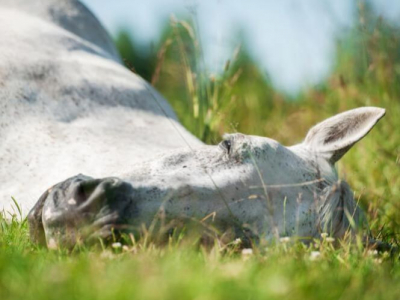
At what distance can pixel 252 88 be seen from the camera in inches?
515

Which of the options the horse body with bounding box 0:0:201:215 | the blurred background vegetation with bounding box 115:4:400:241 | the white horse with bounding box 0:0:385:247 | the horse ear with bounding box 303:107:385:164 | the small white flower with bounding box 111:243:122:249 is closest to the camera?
the small white flower with bounding box 111:243:122:249

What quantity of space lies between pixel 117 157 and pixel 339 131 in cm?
113

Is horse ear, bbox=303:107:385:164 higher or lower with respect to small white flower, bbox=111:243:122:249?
higher

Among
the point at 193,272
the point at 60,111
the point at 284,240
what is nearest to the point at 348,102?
the point at 60,111

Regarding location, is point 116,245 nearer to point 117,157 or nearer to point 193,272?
point 193,272

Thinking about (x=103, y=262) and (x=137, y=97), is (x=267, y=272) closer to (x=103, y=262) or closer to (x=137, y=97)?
(x=103, y=262)

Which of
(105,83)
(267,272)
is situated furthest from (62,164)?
(267,272)

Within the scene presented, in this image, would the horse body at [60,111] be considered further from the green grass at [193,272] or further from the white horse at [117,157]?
the green grass at [193,272]

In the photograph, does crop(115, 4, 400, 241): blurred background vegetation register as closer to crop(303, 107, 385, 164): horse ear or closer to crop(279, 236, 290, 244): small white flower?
crop(303, 107, 385, 164): horse ear

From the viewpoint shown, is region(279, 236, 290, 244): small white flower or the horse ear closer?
region(279, 236, 290, 244): small white flower

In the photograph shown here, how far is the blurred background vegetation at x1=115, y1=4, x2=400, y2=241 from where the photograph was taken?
5.22 meters

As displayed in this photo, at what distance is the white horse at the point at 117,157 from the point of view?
2801 mm

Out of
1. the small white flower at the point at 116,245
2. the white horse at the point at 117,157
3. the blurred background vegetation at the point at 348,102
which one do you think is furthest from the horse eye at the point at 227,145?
the small white flower at the point at 116,245

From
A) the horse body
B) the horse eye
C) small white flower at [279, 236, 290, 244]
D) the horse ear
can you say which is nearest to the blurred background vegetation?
the horse body
